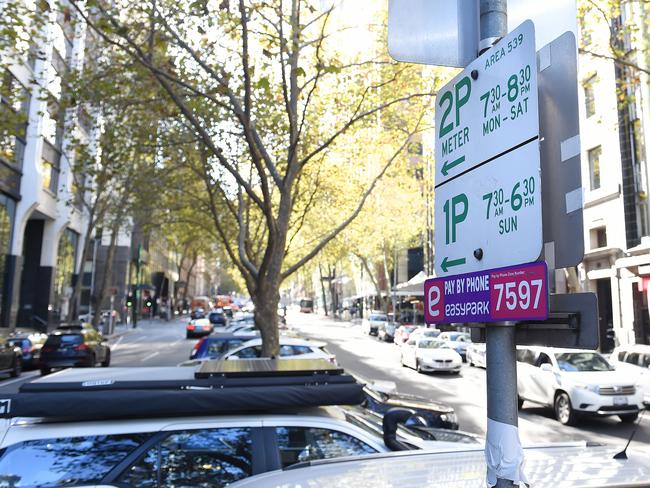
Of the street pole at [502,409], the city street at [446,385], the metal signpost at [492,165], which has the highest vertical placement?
the metal signpost at [492,165]

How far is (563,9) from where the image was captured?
2.04 metres

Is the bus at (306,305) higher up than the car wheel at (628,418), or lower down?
higher up

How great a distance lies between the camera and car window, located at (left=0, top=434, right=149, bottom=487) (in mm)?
3197

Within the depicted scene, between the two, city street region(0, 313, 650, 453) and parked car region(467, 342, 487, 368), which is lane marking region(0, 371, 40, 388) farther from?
parked car region(467, 342, 487, 368)

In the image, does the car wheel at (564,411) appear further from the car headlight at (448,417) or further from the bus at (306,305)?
the bus at (306,305)

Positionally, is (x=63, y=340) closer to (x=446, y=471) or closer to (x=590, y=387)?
(x=590, y=387)

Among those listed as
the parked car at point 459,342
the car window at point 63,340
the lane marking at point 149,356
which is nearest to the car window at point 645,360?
the parked car at point 459,342

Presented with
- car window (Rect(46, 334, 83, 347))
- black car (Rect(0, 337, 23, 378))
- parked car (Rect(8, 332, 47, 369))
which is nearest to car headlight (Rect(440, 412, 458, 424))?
black car (Rect(0, 337, 23, 378))

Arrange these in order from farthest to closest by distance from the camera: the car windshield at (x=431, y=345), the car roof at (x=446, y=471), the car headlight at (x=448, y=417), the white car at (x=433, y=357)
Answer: the car windshield at (x=431, y=345) < the white car at (x=433, y=357) < the car headlight at (x=448, y=417) < the car roof at (x=446, y=471)

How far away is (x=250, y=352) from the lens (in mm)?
12203

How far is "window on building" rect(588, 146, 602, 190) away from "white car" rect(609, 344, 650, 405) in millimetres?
14192

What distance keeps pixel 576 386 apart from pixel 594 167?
1822cm

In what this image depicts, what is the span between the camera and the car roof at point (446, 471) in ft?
7.43

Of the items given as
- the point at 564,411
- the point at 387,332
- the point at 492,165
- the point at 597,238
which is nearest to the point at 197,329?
the point at 387,332
